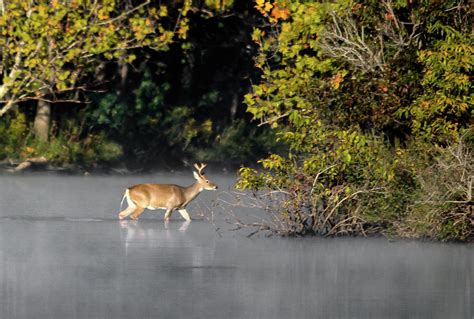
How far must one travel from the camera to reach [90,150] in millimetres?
40094

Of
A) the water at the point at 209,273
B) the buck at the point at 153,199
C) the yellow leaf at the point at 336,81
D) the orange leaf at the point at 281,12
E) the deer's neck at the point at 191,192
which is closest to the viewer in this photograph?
the water at the point at 209,273

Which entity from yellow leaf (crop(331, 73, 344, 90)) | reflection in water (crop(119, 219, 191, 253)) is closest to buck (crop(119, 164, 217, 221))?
reflection in water (crop(119, 219, 191, 253))

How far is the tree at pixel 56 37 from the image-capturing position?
113ft

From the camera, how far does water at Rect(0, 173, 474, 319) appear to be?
14500 mm

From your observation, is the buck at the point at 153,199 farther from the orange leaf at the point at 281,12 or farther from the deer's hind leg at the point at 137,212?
the orange leaf at the point at 281,12

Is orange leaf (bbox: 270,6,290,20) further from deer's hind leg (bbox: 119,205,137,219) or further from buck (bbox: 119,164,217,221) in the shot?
deer's hind leg (bbox: 119,205,137,219)

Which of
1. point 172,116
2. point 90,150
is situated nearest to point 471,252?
point 90,150

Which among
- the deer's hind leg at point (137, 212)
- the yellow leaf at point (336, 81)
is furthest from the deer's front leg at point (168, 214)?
the yellow leaf at point (336, 81)

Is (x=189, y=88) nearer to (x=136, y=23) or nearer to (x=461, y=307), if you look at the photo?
(x=136, y=23)

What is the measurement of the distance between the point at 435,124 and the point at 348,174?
61.0 inches

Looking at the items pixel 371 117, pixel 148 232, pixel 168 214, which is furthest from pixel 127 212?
pixel 371 117

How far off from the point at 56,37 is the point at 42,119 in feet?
17.2

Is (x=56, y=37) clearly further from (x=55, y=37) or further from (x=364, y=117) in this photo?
(x=364, y=117)

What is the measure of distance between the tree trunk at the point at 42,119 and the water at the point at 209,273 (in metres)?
15.0
